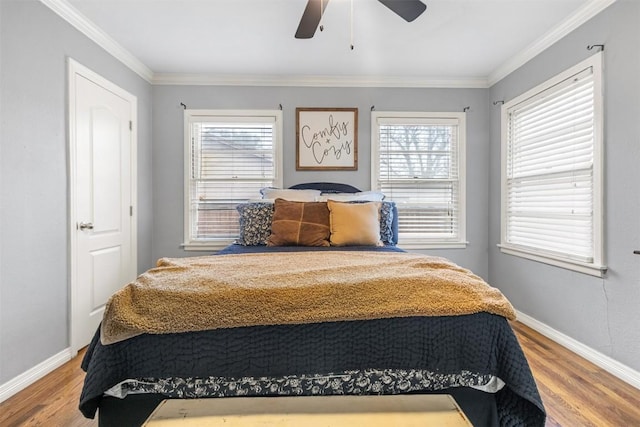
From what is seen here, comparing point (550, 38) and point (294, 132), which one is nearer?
point (550, 38)

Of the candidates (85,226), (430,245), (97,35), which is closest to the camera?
(85,226)

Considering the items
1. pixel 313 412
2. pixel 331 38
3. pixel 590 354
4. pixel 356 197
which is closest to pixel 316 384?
pixel 313 412

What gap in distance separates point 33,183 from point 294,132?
2.23 metres

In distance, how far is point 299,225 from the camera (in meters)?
2.58

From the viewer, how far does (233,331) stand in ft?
3.79

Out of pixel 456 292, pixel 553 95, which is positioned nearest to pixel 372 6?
pixel 553 95

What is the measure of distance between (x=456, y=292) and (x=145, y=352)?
114 centimetres

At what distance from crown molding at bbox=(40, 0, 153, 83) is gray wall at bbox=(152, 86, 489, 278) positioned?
0.31 metres

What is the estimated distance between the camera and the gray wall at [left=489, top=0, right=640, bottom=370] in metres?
2.03

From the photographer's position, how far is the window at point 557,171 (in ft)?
7.59

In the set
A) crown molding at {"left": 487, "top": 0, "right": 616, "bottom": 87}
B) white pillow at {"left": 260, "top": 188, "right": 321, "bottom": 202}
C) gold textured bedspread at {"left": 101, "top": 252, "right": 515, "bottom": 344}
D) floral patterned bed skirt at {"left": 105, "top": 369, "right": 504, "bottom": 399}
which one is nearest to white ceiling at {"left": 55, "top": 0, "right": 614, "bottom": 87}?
crown molding at {"left": 487, "top": 0, "right": 616, "bottom": 87}

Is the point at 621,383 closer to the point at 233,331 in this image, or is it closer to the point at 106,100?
the point at 233,331

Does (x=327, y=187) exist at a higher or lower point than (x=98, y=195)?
higher

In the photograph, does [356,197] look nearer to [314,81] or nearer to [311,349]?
[314,81]
